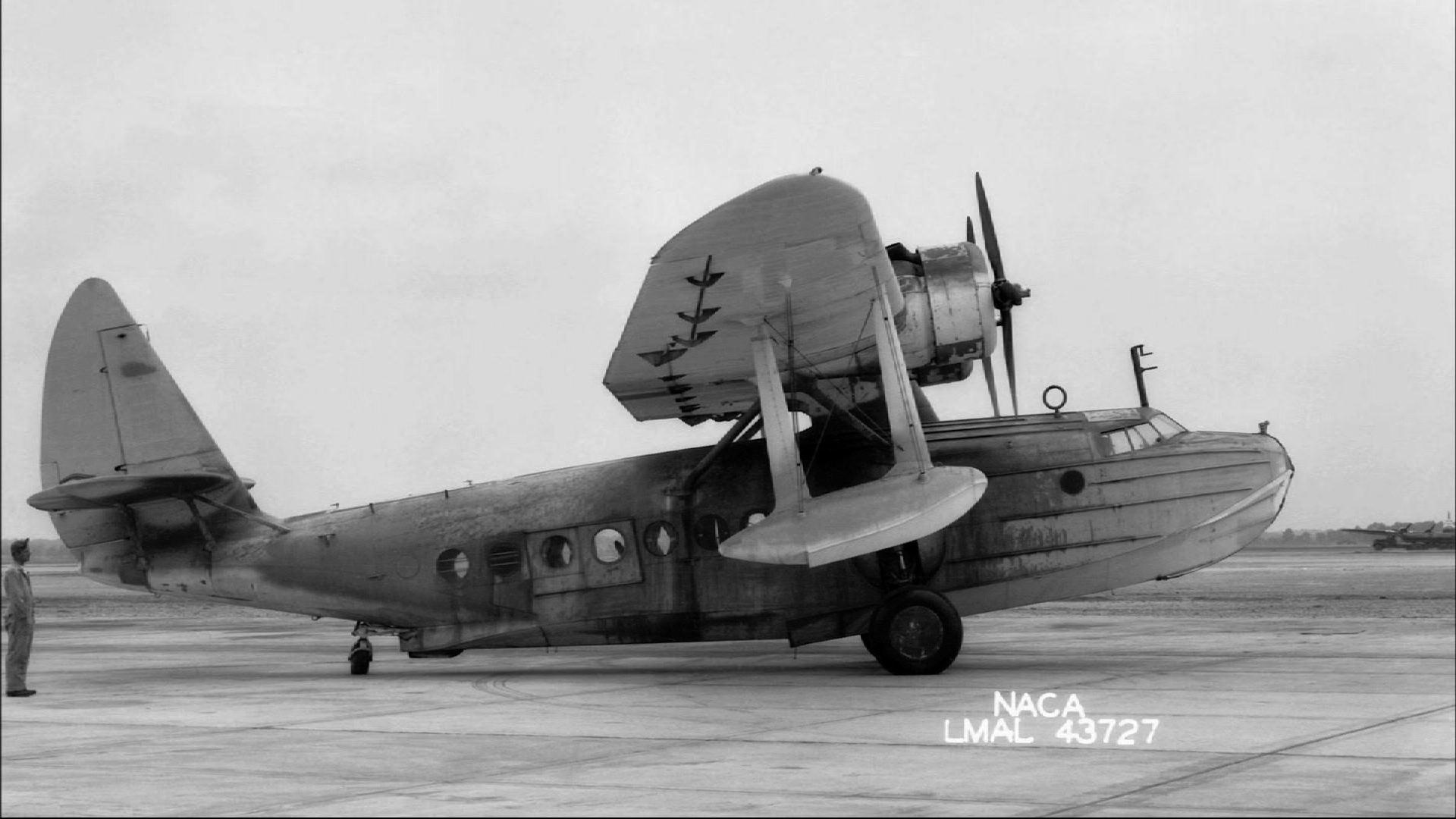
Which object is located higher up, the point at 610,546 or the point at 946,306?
the point at 946,306

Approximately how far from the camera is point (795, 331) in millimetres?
15836

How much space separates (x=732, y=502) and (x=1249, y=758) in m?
8.79

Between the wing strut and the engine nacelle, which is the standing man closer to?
the wing strut

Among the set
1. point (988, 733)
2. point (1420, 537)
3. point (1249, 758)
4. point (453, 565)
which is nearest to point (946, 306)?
point (453, 565)

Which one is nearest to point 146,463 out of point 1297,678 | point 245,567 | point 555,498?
point 245,567

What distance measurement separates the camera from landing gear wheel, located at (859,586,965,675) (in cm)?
1578

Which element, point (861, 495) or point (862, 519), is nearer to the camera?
point (862, 519)

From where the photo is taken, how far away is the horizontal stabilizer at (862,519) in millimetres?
14453

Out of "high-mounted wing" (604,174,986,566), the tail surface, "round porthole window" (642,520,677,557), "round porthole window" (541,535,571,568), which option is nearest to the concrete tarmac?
"round porthole window" (541,535,571,568)

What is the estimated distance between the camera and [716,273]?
14.1 meters

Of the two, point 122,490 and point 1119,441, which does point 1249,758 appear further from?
point 122,490

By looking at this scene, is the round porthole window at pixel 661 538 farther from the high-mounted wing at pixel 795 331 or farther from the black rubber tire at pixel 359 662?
the black rubber tire at pixel 359 662

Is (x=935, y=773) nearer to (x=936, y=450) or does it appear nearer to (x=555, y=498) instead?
(x=936, y=450)

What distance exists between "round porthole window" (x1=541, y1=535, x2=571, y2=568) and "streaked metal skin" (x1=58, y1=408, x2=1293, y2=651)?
69 mm
